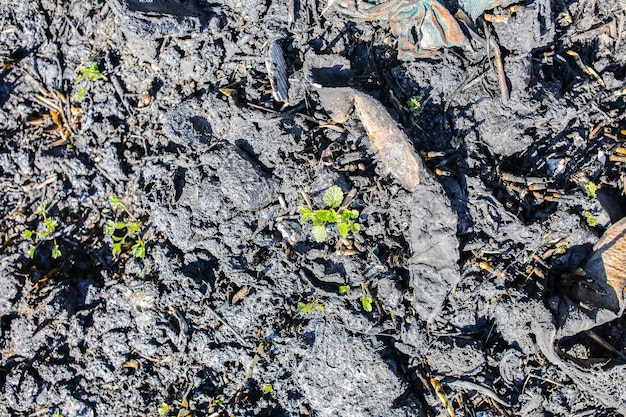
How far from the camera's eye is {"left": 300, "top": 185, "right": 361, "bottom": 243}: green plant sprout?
271 centimetres

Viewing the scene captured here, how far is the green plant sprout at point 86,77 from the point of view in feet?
10.7

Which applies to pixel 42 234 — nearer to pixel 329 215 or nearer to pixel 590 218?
pixel 329 215

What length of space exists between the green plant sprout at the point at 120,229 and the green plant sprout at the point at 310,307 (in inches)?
50.3

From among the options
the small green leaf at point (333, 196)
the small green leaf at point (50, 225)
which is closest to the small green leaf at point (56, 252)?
the small green leaf at point (50, 225)

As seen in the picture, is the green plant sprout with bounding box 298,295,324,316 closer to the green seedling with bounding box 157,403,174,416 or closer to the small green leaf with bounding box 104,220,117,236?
the green seedling with bounding box 157,403,174,416

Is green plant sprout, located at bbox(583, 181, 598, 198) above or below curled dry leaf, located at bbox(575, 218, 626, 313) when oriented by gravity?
above

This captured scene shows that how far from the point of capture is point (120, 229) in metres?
3.24

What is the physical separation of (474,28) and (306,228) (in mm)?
1686

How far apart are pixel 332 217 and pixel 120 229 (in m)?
1.65

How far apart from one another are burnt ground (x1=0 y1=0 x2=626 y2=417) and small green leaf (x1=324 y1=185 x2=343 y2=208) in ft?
0.21

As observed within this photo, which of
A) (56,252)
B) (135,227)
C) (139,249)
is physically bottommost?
(56,252)

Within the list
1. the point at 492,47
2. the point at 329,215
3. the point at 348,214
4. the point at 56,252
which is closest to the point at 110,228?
the point at 56,252

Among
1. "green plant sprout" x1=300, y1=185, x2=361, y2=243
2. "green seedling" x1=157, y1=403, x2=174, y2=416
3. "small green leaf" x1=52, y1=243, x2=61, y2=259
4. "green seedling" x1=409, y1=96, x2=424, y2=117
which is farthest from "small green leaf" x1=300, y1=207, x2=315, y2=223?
"small green leaf" x1=52, y1=243, x2=61, y2=259

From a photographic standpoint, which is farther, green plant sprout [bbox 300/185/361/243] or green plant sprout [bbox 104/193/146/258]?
green plant sprout [bbox 104/193/146/258]
